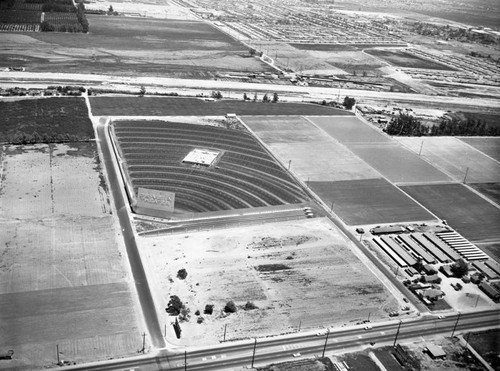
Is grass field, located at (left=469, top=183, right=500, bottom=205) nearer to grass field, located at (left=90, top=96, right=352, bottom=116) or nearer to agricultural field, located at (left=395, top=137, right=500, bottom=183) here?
agricultural field, located at (left=395, top=137, right=500, bottom=183)

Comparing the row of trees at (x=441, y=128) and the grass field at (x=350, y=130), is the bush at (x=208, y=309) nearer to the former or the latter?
the grass field at (x=350, y=130)

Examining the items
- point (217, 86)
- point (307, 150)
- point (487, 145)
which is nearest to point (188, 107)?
point (217, 86)

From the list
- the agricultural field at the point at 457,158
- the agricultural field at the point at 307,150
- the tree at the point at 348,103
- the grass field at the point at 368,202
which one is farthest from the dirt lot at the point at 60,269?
the tree at the point at 348,103

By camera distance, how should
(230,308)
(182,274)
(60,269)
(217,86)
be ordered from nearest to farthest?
(230,308) < (182,274) < (60,269) < (217,86)

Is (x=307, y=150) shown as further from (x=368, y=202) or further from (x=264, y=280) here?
(x=264, y=280)

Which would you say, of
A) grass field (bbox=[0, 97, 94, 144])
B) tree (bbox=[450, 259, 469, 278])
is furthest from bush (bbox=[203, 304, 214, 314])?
grass field (bbox=[0, 97, 94, 144])

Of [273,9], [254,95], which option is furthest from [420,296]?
[273,9]
